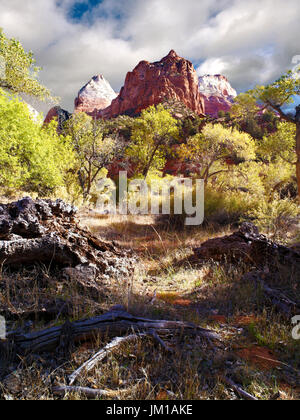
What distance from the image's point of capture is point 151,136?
22.9 metres

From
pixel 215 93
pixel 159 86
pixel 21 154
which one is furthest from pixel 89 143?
pixel 215 93

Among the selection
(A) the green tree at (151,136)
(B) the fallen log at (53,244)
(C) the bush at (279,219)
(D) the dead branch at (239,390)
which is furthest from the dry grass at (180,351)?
(A) the green tree at (151,136)

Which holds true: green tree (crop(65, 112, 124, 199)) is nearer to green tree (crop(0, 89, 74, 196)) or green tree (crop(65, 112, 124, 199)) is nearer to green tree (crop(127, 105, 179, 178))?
green tree (crop(127, 105, 179, 178))

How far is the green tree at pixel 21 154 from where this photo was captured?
33.0 feet

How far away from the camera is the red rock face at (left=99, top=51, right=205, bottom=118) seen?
67750 mm

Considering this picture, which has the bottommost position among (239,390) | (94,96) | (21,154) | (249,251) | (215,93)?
(239,390)

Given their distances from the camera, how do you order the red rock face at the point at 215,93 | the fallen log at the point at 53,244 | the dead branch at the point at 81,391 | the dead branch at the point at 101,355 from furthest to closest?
the red rock face at the point at 215,93 → the fallen log at the point at 53,244 → the dead branch at the point at 101,355 → the dead branch at the point at 81,391

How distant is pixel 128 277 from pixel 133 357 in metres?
2.11

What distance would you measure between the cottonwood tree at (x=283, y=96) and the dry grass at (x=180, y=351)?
6529mm

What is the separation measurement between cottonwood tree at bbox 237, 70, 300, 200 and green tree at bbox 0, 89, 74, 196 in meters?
9.40

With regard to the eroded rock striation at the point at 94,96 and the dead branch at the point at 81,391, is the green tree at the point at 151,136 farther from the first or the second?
the eroded rock striation at the point at 94,96

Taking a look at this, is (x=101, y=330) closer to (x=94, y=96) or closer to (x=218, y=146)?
(x=218, y=146)

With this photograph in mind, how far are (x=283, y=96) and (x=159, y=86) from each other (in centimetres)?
6797

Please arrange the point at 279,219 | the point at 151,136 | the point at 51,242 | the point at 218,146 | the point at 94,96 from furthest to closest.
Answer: the point at 94,96 → the point at 151,136 → the point at 218,146 → the point at 279,219 → the point at 51,242
